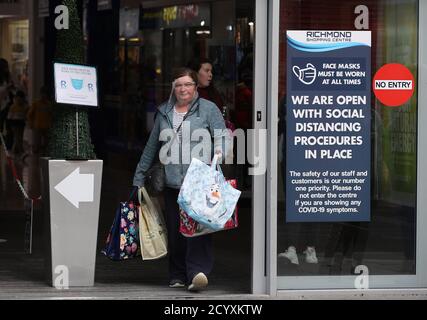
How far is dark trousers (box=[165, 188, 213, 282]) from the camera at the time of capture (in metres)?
8.73

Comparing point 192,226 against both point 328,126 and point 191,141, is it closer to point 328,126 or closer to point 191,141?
point 191,141

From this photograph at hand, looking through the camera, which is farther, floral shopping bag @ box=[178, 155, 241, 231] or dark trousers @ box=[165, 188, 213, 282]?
dark trousers @ box=[165, 188, 213, 282]

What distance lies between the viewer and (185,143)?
8.69 m

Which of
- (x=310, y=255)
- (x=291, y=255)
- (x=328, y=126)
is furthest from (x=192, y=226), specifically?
(x=328, y=126)

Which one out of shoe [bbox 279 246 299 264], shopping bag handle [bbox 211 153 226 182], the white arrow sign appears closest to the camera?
shopping bag handle [bbox 211 153 226 182]

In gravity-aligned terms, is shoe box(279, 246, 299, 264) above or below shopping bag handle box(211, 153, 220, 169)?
below

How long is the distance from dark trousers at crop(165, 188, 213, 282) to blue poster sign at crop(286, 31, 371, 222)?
73 centimetres

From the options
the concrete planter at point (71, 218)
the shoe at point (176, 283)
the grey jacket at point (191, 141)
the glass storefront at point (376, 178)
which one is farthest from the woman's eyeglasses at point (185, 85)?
the shoe at point (176, 283)

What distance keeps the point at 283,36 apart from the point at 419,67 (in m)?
1.11

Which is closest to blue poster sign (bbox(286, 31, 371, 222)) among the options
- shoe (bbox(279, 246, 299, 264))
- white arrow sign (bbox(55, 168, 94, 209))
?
shoe (bbox(279, 246, 299, 264))

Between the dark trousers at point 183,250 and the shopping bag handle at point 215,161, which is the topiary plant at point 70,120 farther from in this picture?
the shopping bag handle at point 215,161

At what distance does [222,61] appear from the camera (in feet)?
55.6

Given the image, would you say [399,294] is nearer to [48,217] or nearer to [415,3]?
[415,3]

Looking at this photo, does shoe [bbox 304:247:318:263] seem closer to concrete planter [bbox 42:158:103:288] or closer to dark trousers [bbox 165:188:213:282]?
dark trousers [bbox 165:188:213:282]
